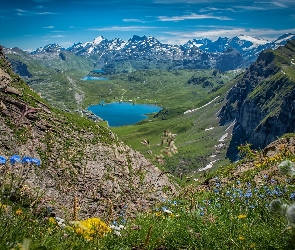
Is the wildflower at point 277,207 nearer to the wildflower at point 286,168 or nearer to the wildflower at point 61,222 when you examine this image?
the wildflower at point 286,168

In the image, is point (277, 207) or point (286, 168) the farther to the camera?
point (286, 168)

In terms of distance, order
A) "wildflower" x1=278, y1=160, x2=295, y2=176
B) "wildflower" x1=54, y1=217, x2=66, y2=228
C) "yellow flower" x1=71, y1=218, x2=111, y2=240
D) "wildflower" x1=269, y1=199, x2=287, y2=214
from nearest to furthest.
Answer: "wildflower" x1=269, y1=199, x2=287, y2=214
"wildflower" x1=278, y1=160, x2=295, y2=176
"yellow flower" x1=71, y1=218, x2=111, y2=240
"wildflower" x1=54, y1=217, x2=66, y2=228

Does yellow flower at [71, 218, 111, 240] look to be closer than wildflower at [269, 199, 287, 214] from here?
No

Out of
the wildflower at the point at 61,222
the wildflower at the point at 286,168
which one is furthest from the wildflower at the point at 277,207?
the wildflower at the point at 61,222

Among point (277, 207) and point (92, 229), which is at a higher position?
point (277, 207)

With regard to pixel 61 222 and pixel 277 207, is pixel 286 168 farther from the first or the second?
pixel 61 222

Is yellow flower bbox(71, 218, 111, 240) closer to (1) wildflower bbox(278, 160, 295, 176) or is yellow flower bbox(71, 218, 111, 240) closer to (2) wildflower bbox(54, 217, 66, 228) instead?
(2) wildflower bbox(54, 217, 66, 228)

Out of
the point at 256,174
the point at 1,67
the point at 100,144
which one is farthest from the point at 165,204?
the point at 1,67

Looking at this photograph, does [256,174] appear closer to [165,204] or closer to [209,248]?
[165,204]

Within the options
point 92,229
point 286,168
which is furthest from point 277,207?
point 92,229

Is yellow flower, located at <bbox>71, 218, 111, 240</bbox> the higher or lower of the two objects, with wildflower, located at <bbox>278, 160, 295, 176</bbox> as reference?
lower

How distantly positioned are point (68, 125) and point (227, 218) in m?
35.2

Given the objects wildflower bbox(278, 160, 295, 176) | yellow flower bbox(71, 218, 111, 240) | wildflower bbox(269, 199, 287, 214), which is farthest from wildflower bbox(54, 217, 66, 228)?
wildflower bbox(278, 160, 295, 176)

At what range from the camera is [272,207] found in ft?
12.6
